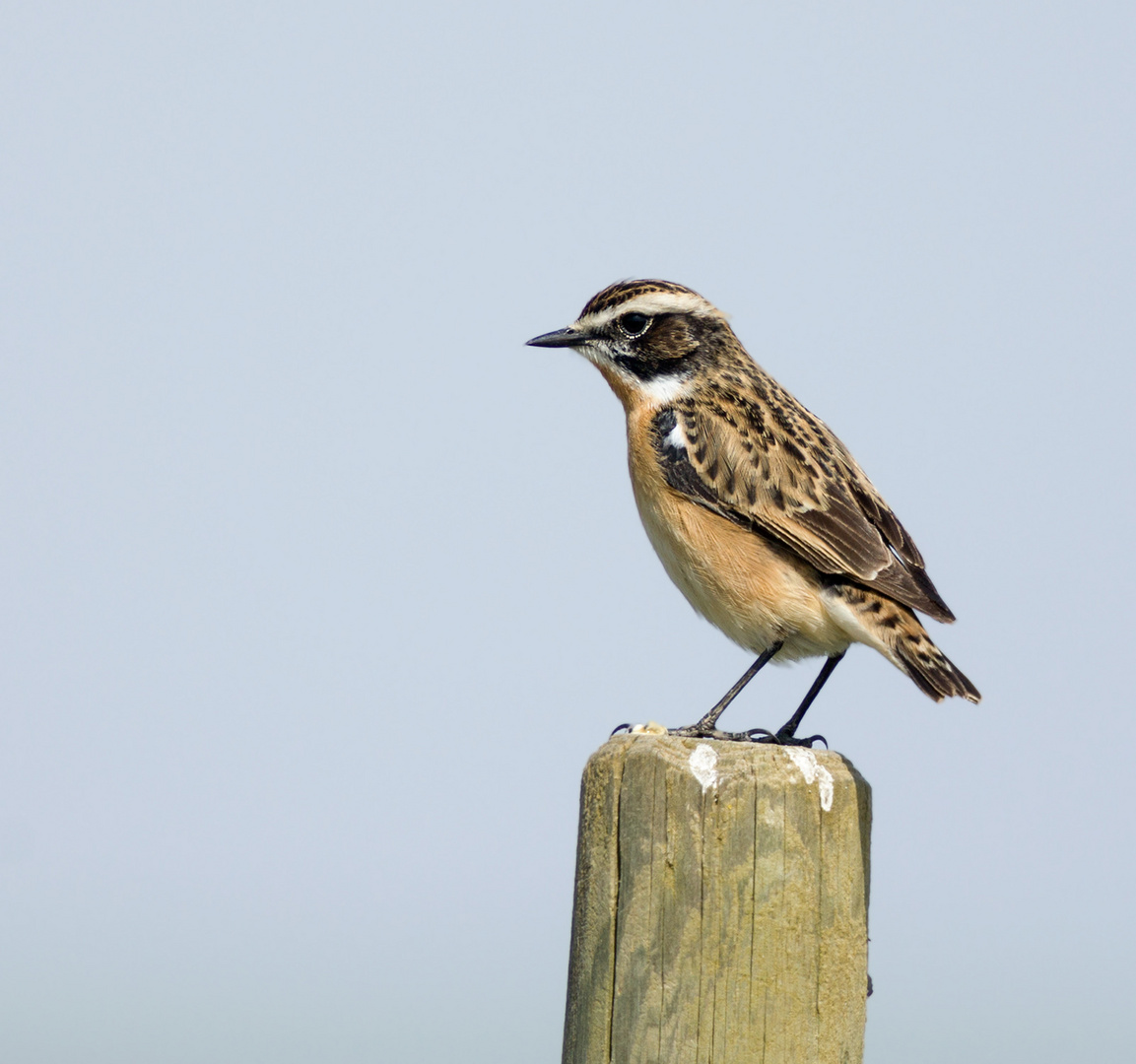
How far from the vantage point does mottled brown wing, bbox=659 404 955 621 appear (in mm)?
6910

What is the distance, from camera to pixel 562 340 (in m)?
8.33

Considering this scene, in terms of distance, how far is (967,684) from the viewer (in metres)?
6.26

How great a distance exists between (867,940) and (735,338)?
4.80 m

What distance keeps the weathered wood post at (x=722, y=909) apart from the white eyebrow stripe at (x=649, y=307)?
13.5 ft

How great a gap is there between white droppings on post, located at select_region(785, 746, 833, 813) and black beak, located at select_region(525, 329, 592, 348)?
4.24m

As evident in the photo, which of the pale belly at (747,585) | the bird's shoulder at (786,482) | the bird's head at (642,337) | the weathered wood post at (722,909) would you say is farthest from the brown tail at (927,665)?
the bird's head at (642,337)

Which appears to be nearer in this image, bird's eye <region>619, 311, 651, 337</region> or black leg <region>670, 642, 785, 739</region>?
black leg <region>670, 642, 785, 739</region>

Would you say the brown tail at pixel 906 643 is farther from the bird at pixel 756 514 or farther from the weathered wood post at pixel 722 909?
the weathered wood post at pixel 722 909

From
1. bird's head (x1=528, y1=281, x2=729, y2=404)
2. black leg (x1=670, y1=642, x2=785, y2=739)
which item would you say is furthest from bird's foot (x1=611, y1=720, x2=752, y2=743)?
bird's head (x1=528, y1=281, x2=729, y2=404)

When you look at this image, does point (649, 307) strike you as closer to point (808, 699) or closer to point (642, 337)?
point (642, 337)

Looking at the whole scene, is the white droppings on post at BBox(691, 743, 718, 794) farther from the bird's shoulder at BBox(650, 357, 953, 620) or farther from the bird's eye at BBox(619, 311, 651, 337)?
the bird's eye at BBox(619, 311, 651, 337)

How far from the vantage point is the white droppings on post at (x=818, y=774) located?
4477mm

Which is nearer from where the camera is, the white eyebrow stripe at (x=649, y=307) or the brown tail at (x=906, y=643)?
the brown tail at (x=906, y=643)

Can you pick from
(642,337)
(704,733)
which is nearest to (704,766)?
(704,733)
